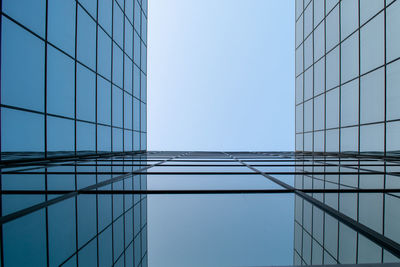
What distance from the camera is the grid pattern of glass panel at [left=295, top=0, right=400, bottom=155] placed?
41.7 feet

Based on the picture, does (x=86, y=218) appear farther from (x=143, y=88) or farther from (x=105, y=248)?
(x=143, y=88)

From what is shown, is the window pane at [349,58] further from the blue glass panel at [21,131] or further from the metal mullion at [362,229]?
the blue glass panel at [21,131]

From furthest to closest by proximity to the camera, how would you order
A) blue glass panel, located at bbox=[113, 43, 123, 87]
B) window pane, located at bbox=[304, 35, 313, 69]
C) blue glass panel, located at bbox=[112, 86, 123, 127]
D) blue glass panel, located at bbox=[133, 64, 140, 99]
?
1. window pane, located at bbox=[304, 35, 313, 69]
2. blue glass panel, located at bbox=[133, 64, 140, 99]
3. blue glass panel, located at bbox=[113, 43, 123, 87]
4. blue glass panel, located at bbox=[112, 86, 123, 127]

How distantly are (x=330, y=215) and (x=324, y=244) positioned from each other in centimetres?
64

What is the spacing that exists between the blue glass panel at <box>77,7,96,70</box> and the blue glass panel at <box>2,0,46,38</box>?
2.41 metres

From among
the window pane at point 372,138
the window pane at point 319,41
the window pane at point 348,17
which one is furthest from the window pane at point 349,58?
the window pane at point 372,138

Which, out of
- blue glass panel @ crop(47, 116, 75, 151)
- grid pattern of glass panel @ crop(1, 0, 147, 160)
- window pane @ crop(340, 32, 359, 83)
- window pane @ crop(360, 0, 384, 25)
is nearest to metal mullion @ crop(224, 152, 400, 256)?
grid pattern of glass panel @ crop(1, 0, 147, 160)

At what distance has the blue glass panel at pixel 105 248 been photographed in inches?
121

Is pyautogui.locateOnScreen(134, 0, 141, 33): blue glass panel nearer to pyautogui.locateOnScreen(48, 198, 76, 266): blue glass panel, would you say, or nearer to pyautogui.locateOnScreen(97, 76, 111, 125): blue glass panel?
pyautogui.locateOnScreen(97, 76, 111, 125): blue glass panel

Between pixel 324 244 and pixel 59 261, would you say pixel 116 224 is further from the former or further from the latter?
pixel 324 244

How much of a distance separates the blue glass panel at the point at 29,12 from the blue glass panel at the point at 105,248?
319 inches

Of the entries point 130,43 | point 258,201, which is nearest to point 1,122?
point 258,201

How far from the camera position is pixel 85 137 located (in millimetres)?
12680

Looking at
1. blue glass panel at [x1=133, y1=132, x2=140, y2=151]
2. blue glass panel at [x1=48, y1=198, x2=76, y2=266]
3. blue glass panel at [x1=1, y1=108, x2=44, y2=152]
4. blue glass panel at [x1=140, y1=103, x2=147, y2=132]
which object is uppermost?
blue glass panel at [x1=140, y1=103, x2=147, y2=132]
